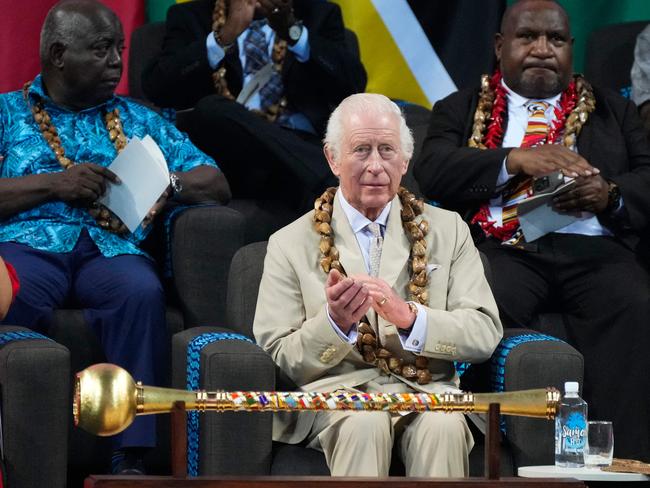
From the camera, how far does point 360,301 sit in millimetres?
3234

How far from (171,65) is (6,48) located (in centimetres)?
90

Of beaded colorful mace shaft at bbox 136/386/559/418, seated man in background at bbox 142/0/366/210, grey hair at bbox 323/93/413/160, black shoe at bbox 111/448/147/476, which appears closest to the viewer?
beaded colorful mace shaft at bbox 136/386/559/418

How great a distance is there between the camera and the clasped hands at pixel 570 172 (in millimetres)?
4395

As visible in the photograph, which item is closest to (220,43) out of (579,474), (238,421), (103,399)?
(238,421)

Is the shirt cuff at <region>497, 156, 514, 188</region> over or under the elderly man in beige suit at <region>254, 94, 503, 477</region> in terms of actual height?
over

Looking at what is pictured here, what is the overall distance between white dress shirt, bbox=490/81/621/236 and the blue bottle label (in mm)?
1240

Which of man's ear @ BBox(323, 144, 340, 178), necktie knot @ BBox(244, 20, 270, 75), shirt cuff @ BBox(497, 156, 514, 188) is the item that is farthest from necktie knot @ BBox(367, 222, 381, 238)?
necktie knot @ BBox(244, 20, 270, 75)

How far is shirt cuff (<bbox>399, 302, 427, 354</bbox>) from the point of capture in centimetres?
340

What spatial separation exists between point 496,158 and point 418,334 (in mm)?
1246

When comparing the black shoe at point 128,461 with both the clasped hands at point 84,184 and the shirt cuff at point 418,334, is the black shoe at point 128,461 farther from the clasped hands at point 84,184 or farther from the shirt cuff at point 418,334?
the shirt cuff at point 418,334

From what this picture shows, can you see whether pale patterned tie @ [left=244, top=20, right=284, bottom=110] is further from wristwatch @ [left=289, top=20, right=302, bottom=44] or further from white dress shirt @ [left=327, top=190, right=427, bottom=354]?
white dress shirt @ [left=327, top=190, right=427, bottom=354]

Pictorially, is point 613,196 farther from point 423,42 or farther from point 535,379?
point 423,42

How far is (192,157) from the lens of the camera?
4668 millimetres

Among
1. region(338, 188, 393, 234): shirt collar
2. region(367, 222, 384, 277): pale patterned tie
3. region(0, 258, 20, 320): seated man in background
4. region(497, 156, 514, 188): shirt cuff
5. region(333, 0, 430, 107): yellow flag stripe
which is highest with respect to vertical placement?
region(333, 0, 430, 107): yellow flag stripe
